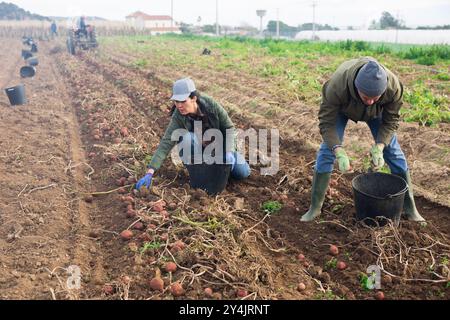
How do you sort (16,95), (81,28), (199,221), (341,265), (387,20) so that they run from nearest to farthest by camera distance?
1. (341,265)
2. (199,221)
3. (16,95)
4. (81,28)
5. (387,20)

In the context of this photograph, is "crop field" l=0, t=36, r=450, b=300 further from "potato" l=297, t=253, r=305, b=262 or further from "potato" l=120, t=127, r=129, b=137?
"potato" l=120, t=127, r=129, b=137

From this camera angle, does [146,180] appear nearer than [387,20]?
Yes

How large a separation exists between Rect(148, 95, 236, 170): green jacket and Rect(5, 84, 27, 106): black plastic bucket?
221 inches

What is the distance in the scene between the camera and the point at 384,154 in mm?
3729

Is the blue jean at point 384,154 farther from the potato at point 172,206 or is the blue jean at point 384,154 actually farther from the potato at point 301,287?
the potato at point 172,206

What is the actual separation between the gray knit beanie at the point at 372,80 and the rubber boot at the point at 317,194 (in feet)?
2.96

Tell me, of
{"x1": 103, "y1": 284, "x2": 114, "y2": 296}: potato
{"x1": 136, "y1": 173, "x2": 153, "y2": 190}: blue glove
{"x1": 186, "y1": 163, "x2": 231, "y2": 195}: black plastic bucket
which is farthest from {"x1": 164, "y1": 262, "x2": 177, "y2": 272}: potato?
{"x1": 186, "y1": 163, "x2": 231, "y2": 195}: black plastic bucket

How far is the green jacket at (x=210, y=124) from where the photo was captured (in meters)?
4.02

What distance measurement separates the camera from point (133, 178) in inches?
183

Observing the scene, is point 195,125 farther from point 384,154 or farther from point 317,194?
point 384,154


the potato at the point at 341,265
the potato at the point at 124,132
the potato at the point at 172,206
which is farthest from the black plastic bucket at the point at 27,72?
the potato at the point at 341,265

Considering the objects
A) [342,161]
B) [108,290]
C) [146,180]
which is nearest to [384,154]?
[342,161]

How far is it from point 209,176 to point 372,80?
→ 1.79 m
